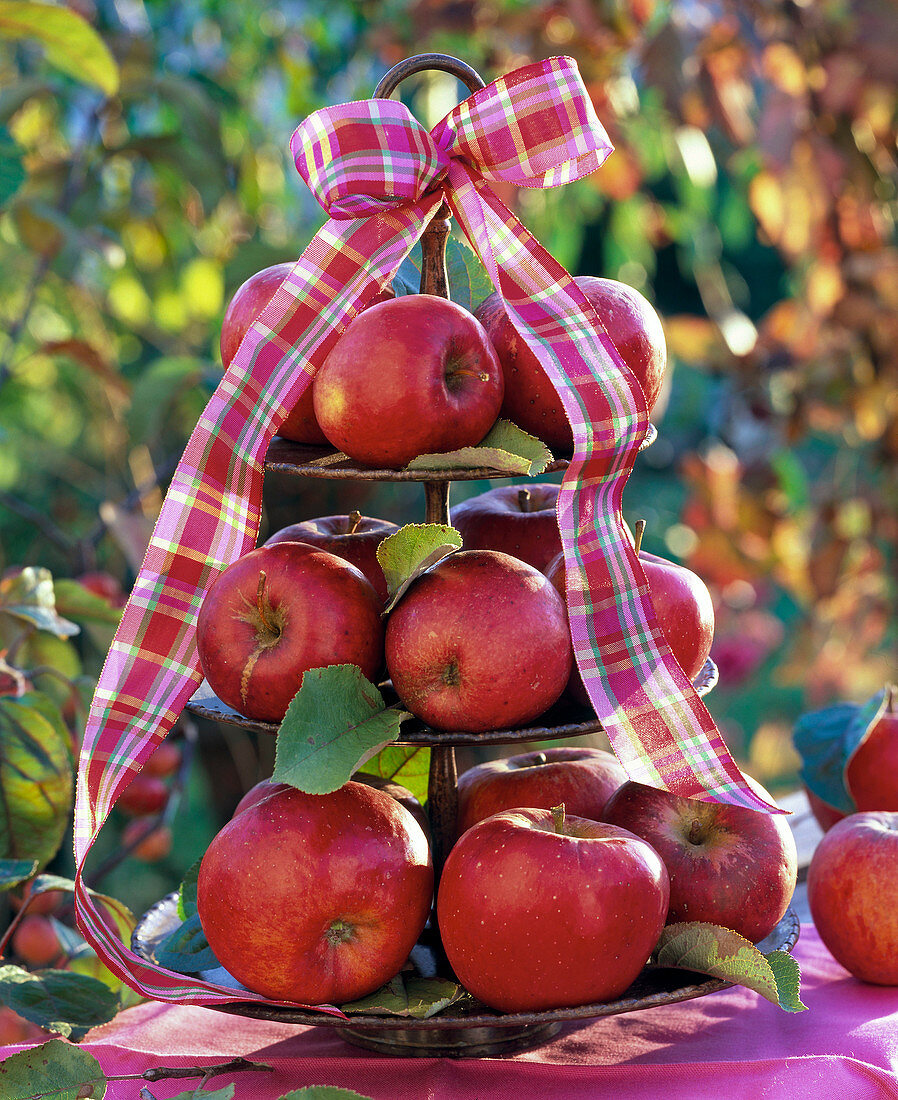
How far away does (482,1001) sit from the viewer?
707mm

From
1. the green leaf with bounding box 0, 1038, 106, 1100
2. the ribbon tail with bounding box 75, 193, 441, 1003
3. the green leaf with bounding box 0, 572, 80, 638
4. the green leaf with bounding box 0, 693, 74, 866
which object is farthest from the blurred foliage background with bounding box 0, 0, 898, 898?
the green leaf with bounding box 0, 1038, 106, 1100

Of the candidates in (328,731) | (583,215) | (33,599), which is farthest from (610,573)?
(583,215)

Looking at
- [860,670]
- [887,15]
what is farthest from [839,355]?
[860,670]

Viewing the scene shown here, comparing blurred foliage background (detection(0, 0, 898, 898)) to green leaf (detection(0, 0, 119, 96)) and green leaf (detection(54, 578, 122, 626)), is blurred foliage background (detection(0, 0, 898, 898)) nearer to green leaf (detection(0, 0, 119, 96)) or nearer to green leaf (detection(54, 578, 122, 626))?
green leaf (detection(0, 0, 119, 96))

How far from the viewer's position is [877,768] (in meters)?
1.04

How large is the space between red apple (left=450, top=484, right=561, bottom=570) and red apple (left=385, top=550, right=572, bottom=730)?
0.41 ft

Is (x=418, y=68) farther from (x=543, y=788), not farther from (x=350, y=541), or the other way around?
(x=543, y=788)

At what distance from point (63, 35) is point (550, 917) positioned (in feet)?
3.46

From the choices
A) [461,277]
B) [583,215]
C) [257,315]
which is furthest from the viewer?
[583,215]

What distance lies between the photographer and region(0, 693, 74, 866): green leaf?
944 mm

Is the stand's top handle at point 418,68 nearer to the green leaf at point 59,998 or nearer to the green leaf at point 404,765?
the green leaf at point 404,765

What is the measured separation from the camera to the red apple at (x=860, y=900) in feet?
2.82

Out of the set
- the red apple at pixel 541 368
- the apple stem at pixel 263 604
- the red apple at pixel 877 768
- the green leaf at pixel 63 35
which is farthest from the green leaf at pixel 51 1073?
the green leaf at pixel 63 35

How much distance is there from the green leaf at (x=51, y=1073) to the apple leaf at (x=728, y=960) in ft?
1.15
